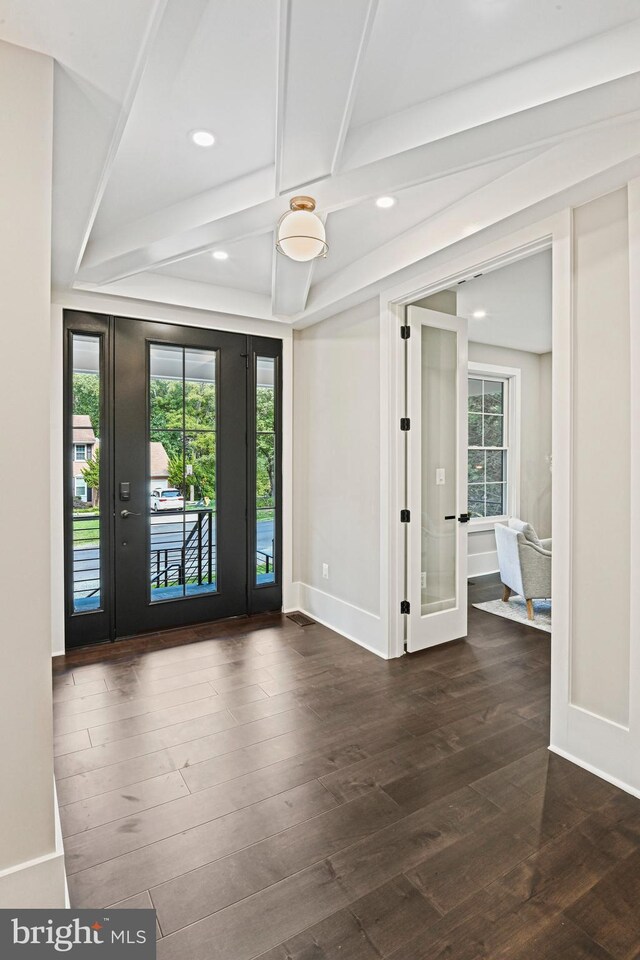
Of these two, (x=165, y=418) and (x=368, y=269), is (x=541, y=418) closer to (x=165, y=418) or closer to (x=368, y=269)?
(x=368, y=269)

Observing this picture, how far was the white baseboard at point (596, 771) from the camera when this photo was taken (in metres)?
2.03

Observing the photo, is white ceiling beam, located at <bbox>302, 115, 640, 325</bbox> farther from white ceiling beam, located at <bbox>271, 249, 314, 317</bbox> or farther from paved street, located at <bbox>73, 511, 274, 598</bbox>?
paved street, located at <bbox>73, 511, 274, 598</bbox>

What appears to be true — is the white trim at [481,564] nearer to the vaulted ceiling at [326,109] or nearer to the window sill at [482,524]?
the window sill at [482,524]

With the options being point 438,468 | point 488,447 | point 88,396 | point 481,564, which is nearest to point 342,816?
point 438,468

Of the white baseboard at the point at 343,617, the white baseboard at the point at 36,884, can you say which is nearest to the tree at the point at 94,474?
the white baseboard at the point at 343,617

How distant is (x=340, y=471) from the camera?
157 inches

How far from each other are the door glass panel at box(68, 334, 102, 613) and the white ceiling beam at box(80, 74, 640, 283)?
1240mm

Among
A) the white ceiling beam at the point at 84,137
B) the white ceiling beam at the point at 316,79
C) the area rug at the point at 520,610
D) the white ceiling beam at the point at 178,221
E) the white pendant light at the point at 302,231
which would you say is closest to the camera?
the white ceiling beam at the point at 316,79

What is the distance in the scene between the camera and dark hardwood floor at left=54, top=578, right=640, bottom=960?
145 centimetres

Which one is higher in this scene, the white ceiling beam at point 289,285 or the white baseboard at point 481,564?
the white ceiling beam at point 289,285

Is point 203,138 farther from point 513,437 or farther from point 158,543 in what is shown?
point 513,437

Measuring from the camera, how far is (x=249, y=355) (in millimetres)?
4273

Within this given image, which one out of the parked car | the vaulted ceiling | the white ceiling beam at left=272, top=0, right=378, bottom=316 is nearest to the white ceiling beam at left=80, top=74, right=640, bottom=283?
the vaulted ceiling

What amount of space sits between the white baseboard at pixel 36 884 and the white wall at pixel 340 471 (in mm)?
2358
